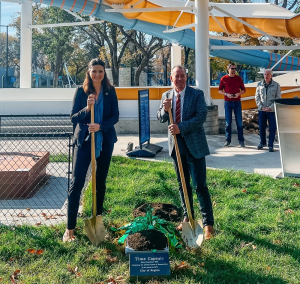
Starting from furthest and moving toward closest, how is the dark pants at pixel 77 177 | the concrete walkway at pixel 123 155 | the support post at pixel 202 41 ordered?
1. the support post at pixel 202 41
2. the concrete walkway at pixel 123 155
3. the dark pants at pixel 77 177

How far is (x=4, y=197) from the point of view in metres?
5.80

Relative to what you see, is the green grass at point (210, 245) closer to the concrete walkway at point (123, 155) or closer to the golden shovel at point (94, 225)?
the golden shovel at point (94, 225)

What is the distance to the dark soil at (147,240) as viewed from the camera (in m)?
3.47

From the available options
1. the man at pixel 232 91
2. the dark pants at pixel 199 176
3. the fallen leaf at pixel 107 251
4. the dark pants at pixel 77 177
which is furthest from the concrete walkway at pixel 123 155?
the dark pants at pixel 199 176

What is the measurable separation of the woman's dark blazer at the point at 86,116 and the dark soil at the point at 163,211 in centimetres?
116

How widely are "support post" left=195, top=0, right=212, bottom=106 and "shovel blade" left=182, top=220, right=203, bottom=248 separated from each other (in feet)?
A: 23.9

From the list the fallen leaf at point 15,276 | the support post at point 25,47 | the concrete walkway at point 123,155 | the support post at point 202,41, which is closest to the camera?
the fallen leaf at point 15,276

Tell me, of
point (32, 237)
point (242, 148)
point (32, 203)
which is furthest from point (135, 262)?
point (242, 148)

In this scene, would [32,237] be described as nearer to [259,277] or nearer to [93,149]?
[93,149]

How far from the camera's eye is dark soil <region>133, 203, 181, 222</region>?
4855 millimetres

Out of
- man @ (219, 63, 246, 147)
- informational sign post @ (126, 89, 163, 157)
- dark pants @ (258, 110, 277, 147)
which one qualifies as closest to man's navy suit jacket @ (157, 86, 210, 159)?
informational sign post @ (126, 89, 163, 157)

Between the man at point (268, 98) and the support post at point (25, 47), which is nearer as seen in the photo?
the man at point (268, 98)

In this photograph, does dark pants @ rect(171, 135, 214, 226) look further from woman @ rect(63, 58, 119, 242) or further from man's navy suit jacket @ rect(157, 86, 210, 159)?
woman @ rect(63, 58, 119, 242)

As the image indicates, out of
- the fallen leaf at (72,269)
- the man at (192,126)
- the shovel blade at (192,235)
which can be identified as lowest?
the fallen leaf at (72,269)
